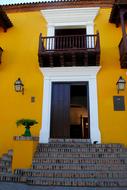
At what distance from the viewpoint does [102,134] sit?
778 centimetres

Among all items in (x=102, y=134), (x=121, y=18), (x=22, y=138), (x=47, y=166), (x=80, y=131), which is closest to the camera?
(x=47, y=166)

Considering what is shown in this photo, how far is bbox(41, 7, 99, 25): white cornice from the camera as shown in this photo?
31.5 feet

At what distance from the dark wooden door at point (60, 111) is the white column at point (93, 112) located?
96 cm

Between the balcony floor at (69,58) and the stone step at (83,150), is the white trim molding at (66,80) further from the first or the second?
the stone step at (83,150)

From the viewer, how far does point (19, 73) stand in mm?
8930

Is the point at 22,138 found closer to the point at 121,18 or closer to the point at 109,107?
the point at 109,107

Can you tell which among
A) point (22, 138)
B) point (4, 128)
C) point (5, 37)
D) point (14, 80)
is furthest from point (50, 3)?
point (22, 138)

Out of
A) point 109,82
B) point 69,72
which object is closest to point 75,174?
point 109,82

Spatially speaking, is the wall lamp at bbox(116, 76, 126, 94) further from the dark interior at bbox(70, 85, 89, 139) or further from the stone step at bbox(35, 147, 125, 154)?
the dark interior at bbox(70, 85, 89, 139)

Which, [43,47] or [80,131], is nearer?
[43,47]

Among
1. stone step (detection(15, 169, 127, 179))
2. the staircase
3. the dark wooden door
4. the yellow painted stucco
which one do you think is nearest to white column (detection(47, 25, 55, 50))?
the yellow painted stucco

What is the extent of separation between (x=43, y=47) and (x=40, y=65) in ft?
2.54

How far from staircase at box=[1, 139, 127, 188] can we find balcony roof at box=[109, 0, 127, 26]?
573 cm

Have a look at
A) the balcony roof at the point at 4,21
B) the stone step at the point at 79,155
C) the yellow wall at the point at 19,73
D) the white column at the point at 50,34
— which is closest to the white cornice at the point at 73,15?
the white column at the point at 50,34
